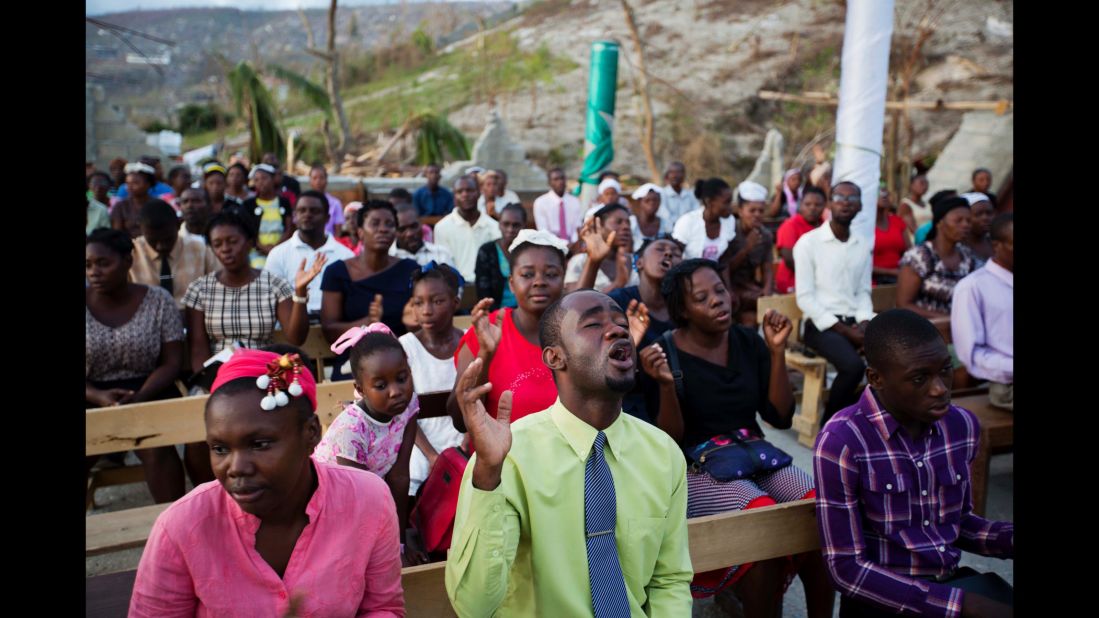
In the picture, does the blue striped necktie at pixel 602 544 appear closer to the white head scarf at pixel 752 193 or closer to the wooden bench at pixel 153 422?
the wooden bench at pixel 153 422

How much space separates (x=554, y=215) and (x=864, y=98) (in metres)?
4.11

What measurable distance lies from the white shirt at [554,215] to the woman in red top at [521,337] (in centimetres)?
572

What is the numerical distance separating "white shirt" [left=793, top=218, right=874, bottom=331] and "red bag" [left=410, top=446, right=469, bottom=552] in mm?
3366

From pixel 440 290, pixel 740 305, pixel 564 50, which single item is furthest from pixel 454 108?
pixel 440 290

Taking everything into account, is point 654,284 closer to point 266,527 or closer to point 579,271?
point 579,271

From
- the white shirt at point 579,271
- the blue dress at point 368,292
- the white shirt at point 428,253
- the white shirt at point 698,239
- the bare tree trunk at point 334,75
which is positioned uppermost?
the bare tree trunk at point 334,75

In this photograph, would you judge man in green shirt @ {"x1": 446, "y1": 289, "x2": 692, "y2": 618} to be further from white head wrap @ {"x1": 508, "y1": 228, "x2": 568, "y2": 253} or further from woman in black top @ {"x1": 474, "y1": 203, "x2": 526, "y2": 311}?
woman in black top @ {"x1": 474, "y1": 203, "x2": 526, "y2": 311}

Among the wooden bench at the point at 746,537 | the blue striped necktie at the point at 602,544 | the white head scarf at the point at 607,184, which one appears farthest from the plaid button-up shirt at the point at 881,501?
the white head scarf at the point at 607,184

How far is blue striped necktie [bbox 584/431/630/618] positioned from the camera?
2.21m

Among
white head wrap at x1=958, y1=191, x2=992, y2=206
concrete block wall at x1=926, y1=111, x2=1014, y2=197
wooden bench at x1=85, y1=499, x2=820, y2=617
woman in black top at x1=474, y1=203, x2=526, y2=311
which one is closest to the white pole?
white head wrap at x1=958, y1=191, x2=992, y2=206

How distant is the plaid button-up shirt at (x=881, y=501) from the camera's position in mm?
2596

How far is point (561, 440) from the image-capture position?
2359 millimetres
